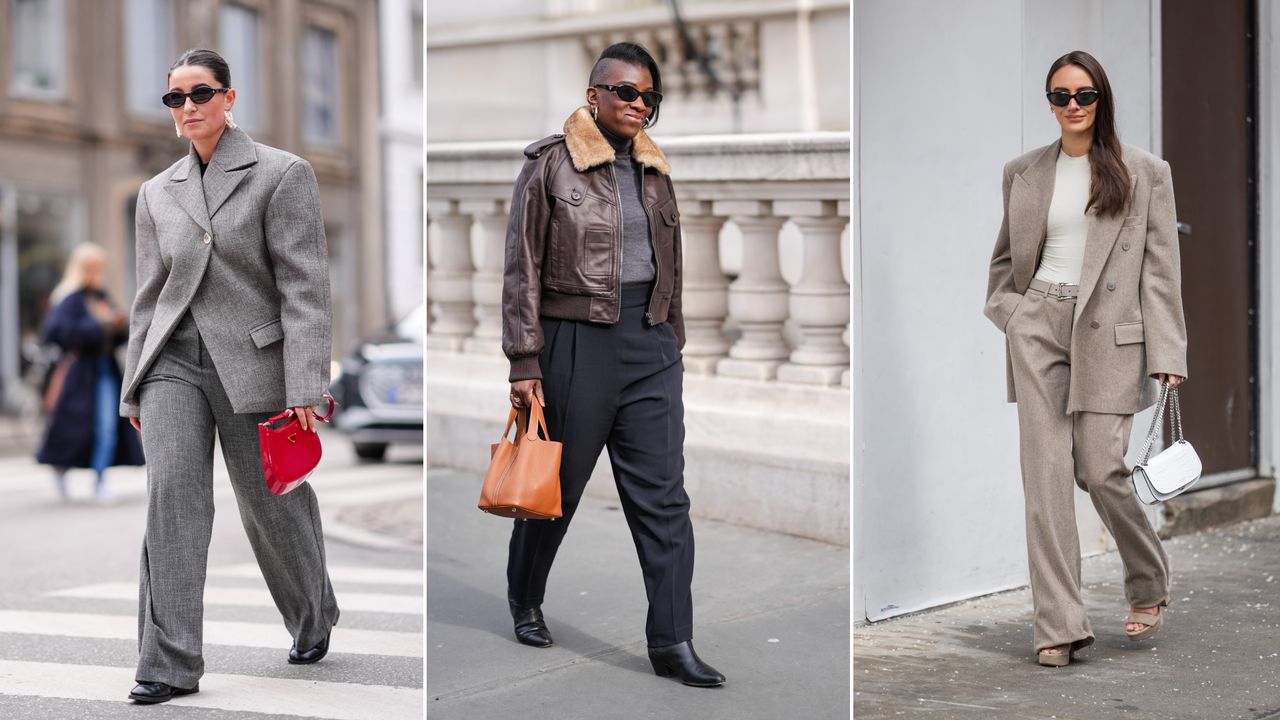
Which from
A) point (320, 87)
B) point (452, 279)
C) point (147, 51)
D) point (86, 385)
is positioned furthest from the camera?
point (320, 87)

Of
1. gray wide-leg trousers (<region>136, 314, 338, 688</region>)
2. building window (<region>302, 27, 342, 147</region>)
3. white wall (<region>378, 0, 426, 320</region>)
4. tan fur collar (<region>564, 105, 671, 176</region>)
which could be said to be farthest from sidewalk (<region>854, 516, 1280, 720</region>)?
building window (<region>302, 27, 342, 147</region>)

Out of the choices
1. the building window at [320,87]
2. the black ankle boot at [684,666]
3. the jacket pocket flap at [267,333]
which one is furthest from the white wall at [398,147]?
the black ankle boot at [684,666]

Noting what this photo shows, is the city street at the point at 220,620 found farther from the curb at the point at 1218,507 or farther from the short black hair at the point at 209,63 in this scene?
the curb at the point at 1218,507

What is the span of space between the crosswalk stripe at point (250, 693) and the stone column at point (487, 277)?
1.85 m

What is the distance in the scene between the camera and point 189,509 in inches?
207

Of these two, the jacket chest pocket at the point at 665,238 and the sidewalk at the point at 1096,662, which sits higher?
the jacket chest pocket at the point at 665,238

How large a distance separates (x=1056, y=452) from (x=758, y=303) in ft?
6.04

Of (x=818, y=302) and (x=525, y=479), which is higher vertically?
(x=818, y=302)

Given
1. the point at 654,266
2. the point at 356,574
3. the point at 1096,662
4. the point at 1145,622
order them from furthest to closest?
the point at 356,574
the point at 1145,622
the point at 1096,662
the point at 654,266

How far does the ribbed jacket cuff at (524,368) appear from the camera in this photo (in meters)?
4.93

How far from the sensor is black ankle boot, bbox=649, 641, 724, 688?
16.0 ft

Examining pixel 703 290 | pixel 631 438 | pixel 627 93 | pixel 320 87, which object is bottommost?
pixel 631 438

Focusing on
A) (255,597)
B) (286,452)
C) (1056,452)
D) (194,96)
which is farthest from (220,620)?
(1056,452)

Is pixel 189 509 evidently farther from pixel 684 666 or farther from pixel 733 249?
pixel 733 249
